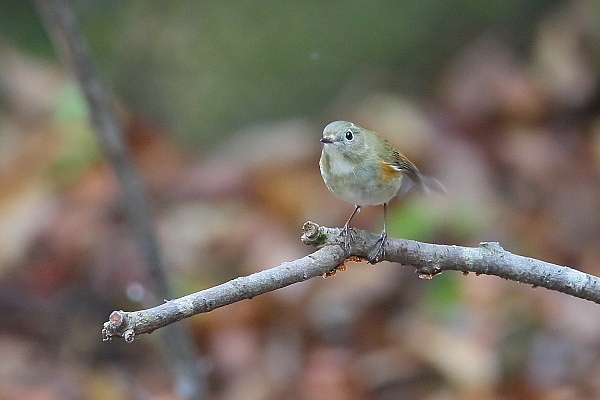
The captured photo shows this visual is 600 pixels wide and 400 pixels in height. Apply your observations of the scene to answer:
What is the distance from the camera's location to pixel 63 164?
6.30 m

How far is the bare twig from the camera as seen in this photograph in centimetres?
391

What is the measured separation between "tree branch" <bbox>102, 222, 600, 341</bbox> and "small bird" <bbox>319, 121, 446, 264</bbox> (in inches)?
24.2

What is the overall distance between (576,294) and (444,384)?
2.48 metres

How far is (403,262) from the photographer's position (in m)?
2.60

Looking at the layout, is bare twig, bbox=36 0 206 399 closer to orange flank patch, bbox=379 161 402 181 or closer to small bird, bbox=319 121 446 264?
small bird, bbox=319 121 446 264

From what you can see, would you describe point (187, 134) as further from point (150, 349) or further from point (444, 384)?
point (444, 384)

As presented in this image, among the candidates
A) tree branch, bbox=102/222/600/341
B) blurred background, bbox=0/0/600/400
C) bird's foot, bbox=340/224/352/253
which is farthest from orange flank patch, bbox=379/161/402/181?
blurred background, bbox=0/0/600/400

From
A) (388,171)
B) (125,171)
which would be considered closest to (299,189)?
(125,171)

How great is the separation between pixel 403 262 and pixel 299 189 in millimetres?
3593

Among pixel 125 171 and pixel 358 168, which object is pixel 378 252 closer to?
pixel 358 168

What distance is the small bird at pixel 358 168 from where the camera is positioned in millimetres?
3342

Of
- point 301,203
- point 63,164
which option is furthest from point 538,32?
point 63,164

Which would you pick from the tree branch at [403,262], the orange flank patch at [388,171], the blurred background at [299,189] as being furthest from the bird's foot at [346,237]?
the blurred background at [299,189]

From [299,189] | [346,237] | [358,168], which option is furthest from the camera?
[299,189]
